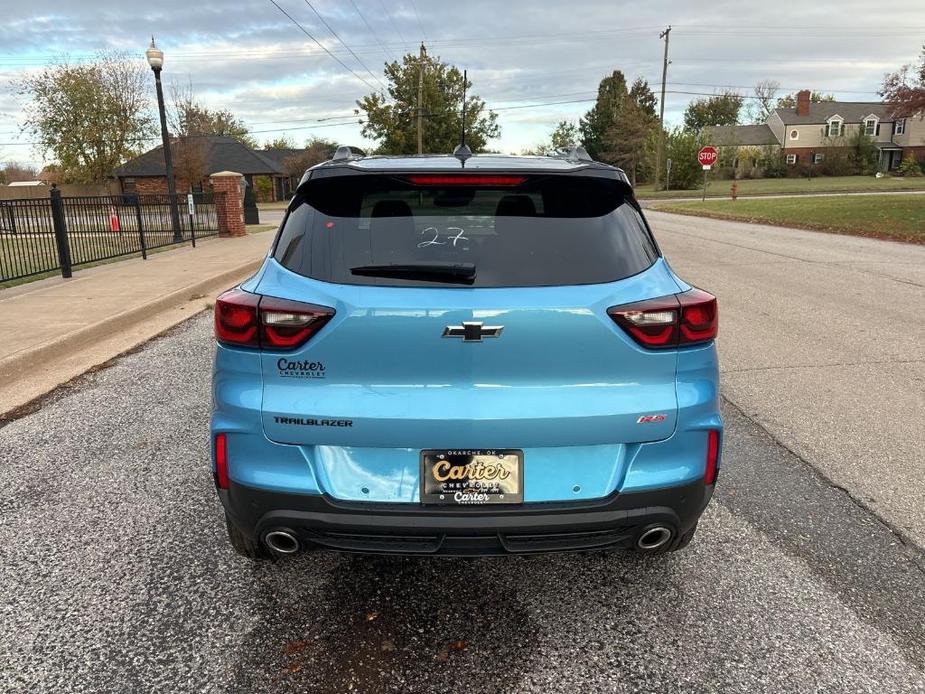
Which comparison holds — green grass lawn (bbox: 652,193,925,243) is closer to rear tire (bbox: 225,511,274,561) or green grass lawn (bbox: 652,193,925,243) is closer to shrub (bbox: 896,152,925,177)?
rear tire (bbox: 225,511,274,561)

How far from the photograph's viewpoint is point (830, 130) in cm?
8488

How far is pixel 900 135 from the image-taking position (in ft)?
270

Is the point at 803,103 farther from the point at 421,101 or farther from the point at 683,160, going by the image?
Result: the point at 421,101

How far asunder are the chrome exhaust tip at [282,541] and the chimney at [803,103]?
3870 inches

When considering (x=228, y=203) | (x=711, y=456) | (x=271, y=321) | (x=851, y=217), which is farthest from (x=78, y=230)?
(x=851, y=217)

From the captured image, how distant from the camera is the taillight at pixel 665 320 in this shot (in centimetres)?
233

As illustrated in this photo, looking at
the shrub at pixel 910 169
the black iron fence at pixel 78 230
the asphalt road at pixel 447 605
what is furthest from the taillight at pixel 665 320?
the shrub at pixel 910 169

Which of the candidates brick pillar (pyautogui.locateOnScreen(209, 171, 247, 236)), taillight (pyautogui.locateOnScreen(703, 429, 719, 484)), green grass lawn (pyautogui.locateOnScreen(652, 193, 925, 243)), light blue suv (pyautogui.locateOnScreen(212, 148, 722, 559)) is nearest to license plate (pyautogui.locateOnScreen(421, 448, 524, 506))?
light blue suv (pyautogui.locateOnScreen(212, 148, 722, 559))

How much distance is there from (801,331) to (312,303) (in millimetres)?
6659

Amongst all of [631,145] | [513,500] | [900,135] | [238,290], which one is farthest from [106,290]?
[900,135]

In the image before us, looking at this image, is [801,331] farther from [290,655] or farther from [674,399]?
[290,655]

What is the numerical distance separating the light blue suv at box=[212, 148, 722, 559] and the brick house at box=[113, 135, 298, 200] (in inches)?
1754

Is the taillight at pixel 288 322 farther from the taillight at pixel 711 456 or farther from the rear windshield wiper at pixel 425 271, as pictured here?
the taillight at pixel 711 456

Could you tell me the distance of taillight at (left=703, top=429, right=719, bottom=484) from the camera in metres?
2.46
